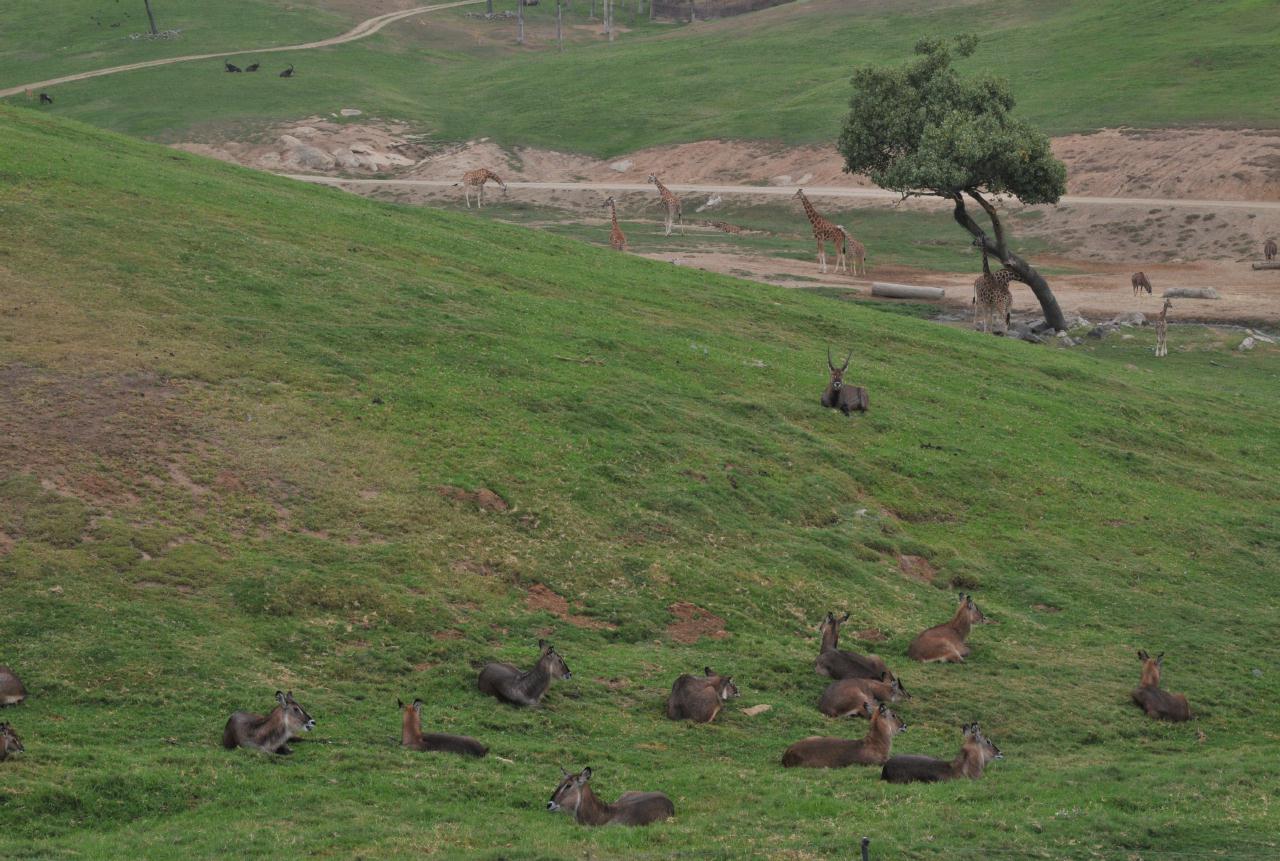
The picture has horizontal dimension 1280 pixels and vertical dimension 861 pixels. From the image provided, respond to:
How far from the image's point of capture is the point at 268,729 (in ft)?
42.4

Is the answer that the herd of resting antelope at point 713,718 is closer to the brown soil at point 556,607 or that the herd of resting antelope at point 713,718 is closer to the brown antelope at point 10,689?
the brown antelope at point 10,689

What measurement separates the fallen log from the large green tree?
10.6 ft

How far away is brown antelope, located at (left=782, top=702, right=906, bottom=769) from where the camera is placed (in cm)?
1395

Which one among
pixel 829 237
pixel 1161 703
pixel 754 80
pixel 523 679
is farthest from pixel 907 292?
pixel 754 80

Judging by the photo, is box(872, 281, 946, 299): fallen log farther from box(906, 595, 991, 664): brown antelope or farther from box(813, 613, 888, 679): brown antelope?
box(813, 613, 888, 679): brown antelope

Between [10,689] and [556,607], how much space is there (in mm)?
6679

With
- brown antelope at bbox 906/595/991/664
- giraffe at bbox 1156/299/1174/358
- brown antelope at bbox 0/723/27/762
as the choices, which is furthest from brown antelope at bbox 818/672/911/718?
giraffe at bbox 1156/299/1174/358

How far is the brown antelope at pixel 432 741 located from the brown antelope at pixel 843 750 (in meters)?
3.17

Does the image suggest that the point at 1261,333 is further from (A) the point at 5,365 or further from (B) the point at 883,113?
(A) the point at 5,365

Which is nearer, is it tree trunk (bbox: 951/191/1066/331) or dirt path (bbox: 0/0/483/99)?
tree trunk (bbox: 951/191/1066/331)

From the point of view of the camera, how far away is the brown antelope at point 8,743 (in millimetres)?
12008

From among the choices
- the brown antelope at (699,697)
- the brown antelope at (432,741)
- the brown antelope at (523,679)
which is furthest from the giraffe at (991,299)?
the brown antelope at (432,741)

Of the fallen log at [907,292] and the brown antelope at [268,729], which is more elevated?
the brown antelope at [268,729]

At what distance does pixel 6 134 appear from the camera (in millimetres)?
32594
